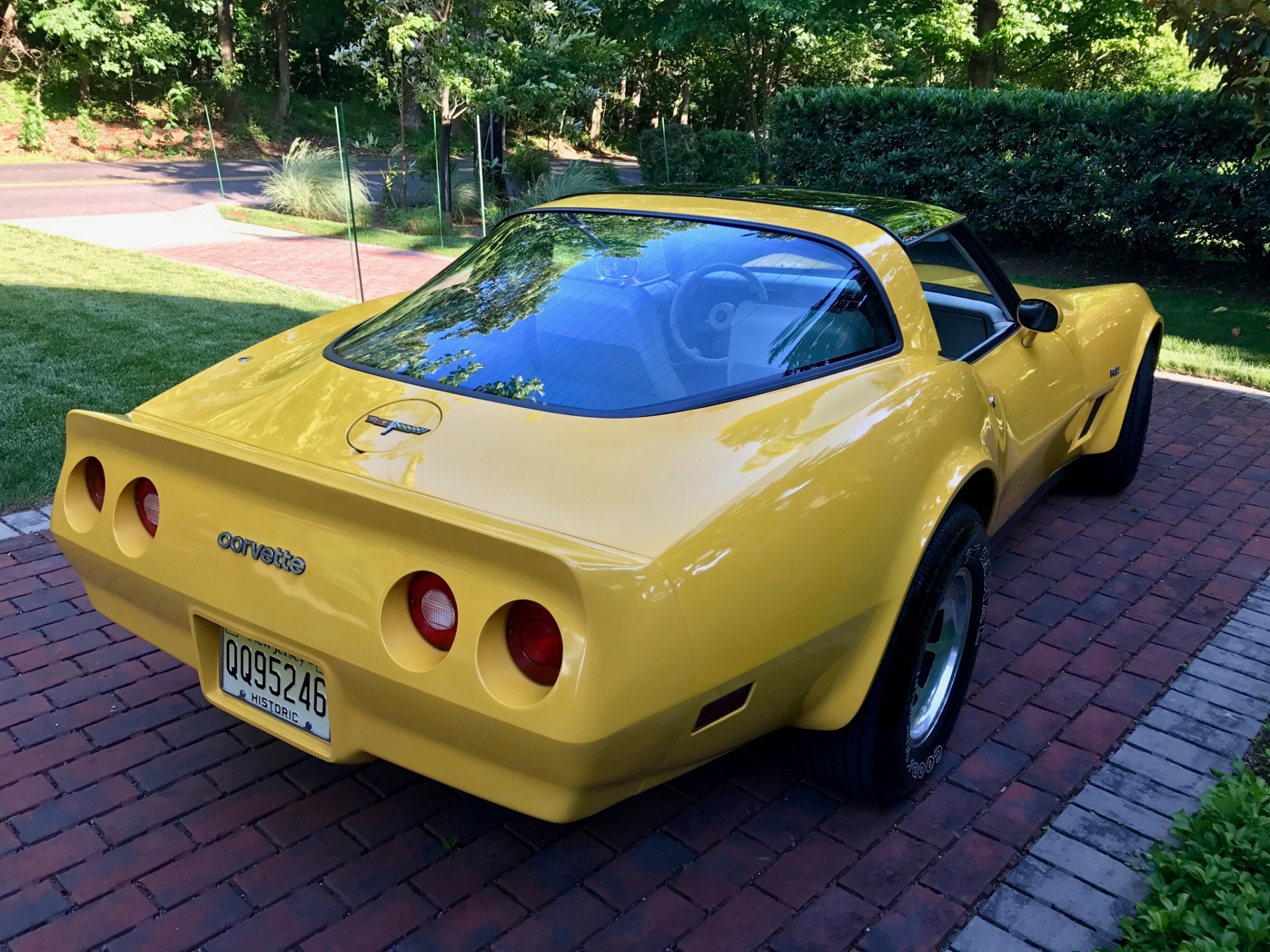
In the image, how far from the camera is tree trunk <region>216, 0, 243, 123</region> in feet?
87.6

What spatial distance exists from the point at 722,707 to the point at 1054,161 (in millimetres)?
10185

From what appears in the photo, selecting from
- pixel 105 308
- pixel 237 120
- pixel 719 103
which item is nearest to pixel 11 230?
pixel 105 308

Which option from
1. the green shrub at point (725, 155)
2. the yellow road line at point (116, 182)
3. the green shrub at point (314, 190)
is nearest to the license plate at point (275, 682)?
the green shrub at point (314, 190)

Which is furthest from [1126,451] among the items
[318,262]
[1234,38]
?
[318,262]

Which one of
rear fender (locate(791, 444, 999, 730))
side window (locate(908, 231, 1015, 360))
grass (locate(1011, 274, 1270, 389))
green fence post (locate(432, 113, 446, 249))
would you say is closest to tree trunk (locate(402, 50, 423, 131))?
green fence post (locate(432, 113, 446, 249))

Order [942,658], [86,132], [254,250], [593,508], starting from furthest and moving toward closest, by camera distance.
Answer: [86,132], [254,250], [942,658], [593,508]

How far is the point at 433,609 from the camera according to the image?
1923 millimetres

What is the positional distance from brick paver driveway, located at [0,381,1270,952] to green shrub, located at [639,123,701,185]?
16446 mm

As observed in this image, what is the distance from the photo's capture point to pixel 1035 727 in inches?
119

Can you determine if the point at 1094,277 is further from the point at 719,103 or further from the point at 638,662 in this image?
the point at 719,103

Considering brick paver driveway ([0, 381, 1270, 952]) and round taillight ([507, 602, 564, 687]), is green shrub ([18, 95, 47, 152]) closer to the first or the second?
brick paver driveway ([0, 381, 1270, 952])

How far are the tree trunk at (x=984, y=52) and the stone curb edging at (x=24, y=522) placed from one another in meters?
15.8

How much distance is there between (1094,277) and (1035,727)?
8.80 m

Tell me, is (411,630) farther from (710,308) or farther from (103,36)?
(103,36)
